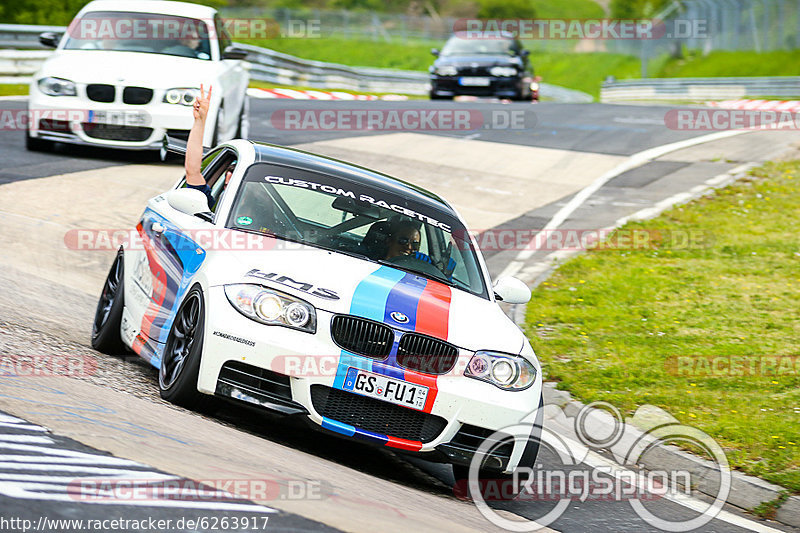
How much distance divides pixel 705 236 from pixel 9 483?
11.4 metres

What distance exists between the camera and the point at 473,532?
502 centimetres

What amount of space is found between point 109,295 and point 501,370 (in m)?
3.11

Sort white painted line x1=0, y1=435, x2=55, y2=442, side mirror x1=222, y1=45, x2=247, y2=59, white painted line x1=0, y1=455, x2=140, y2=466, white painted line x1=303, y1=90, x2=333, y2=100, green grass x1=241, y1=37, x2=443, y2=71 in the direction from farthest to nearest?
Answer: green grass x1=241, y1=37, x2=443, y2=71, white painted line x1=303, y1=90, x2=333, y2=100, side mirror x1=222, y1=45, x2=247, y2=59, white painted line x1=0, y1=435, x2=55, y2=442, white painted line x1=0, y1=455, x2=140, y2=466

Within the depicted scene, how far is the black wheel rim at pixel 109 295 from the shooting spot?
297 inches

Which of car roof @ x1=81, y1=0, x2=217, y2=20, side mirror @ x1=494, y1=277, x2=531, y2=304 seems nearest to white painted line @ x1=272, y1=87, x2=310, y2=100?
car roof @ x1=81, y1=0, x2=217, y2=20

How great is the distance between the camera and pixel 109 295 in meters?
7.72

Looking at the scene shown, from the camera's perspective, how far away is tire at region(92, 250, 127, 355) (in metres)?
7.32

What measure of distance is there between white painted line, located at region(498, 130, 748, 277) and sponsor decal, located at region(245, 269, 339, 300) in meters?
6.44

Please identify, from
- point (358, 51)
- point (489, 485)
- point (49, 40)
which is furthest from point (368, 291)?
point (358, 51)

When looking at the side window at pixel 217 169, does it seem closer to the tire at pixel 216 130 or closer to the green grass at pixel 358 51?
the tire at pixel 216 130
